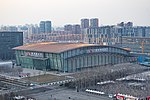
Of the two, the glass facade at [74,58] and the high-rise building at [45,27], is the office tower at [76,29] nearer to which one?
the high-rise building at [45,27]

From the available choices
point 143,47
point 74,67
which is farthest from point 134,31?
point 74,67

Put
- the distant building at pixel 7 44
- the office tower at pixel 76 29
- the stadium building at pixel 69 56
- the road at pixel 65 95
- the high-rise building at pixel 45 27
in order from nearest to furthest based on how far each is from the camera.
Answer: the road at pixel 65 95
the stadium building at pixel 69 56
the distant building at pixel 7 44
the office tower at pixel 76 29
the high-rise building at pixel 45 27

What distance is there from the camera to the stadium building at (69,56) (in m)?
17.6

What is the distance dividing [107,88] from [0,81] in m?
5.80

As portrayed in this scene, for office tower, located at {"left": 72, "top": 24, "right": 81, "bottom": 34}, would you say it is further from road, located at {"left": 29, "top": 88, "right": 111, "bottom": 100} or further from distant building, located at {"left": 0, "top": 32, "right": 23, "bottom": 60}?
road, located at {"left": 29, "top": 88, "right": 111, "bottom": 100}

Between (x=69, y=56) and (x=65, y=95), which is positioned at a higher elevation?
(x=69, y=56)

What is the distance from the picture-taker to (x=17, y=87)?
1364cm

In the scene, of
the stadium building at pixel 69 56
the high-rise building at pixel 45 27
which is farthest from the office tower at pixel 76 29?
the stadium building at pixel 69 56

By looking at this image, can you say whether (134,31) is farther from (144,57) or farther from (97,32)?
(144,57)

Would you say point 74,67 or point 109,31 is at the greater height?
point 109,31

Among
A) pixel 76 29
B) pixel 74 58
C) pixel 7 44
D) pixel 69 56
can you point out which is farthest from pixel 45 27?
pixel 69 56

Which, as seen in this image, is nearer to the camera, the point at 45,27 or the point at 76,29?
the point at 76,29

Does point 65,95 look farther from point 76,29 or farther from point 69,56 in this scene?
point 76,29

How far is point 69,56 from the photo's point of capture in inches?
691
